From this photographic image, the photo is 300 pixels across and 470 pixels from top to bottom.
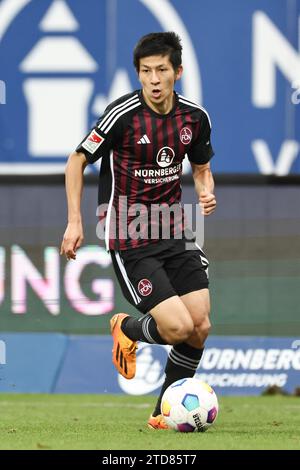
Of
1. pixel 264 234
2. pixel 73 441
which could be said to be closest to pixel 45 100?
pixel 264 234

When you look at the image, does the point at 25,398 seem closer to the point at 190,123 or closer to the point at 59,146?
the point at 59,146

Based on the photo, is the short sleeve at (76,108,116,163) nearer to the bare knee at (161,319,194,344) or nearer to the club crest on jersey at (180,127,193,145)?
the club crest on jersey at (180,127,193,145)

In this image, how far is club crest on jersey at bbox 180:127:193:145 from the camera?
6.94 m

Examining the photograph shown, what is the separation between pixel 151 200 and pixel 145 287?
53 cm

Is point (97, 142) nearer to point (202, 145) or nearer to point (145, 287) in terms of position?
point (202, 145)

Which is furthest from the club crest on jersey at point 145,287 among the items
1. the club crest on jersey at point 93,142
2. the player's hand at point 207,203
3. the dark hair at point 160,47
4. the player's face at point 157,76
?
the dark hair at point 160,47

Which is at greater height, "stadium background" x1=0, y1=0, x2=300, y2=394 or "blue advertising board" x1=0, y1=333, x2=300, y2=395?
"stadium background" x1=0, y1=0, x2=300, y2=394

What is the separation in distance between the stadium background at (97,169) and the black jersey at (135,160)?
2.74 meters

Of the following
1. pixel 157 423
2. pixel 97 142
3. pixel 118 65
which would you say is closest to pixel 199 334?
pixel 157 423

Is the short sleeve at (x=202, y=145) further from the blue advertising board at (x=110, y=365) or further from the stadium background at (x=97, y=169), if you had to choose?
the blue advertising board at (x=110, y=365)

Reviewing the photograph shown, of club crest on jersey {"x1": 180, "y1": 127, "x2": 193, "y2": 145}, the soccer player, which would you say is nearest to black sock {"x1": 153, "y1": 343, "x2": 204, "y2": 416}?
the soccer player

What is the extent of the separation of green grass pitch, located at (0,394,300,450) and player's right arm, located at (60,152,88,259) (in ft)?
3.47

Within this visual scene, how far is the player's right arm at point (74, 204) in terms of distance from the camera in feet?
21.6

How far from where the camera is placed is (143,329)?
681cm
